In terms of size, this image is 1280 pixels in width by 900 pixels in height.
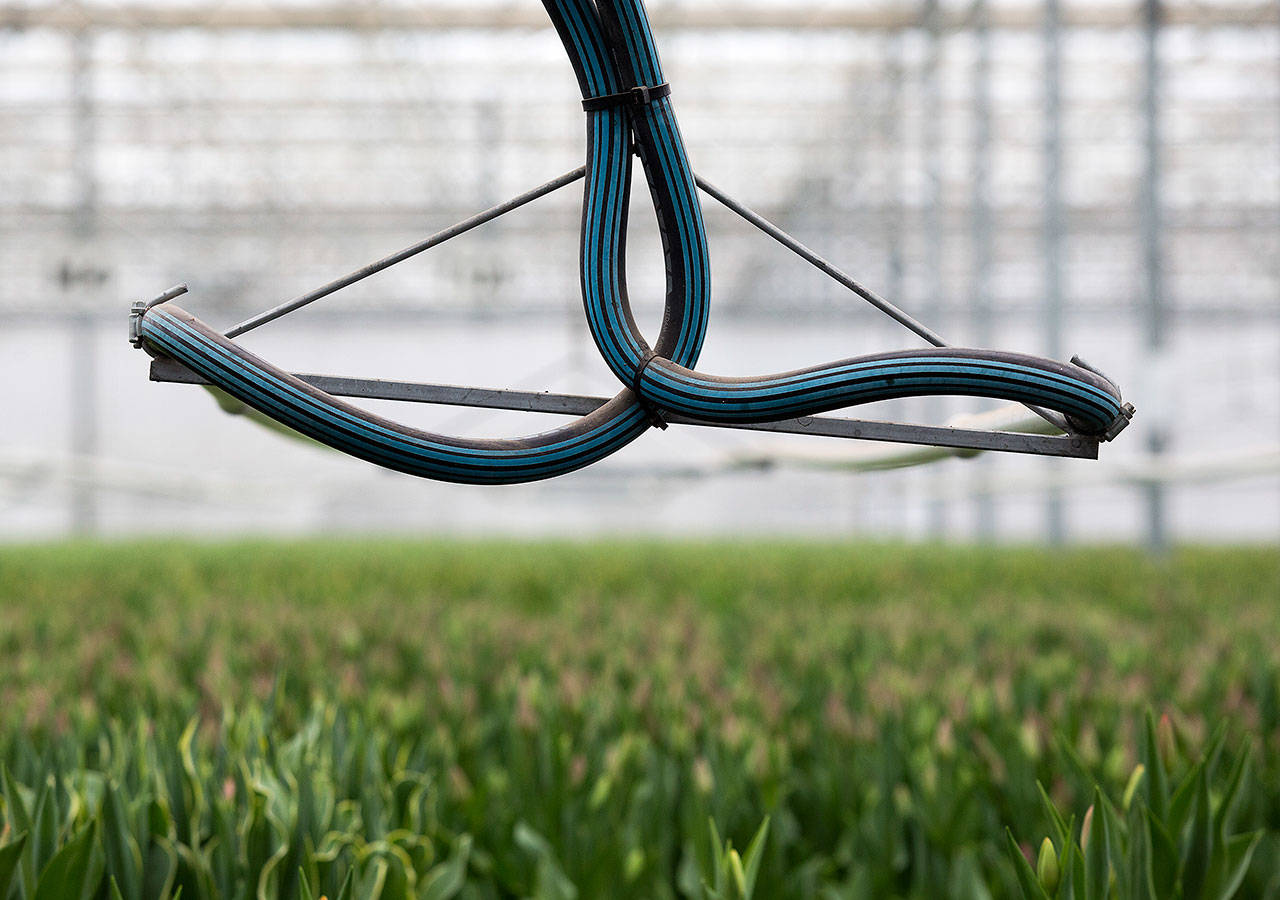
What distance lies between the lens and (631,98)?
468 mm

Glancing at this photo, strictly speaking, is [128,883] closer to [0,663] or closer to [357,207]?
[0,663]

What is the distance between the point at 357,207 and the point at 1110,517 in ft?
38.6

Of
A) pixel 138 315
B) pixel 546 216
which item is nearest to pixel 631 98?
pixel 138 315

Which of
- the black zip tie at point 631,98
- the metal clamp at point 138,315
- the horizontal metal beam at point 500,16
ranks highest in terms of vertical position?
the horizontal metal beam at point 500,16

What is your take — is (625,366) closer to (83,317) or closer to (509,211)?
(509,211)

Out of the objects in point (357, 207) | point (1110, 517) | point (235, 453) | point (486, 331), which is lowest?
point (1110, 517)

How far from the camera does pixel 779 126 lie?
524 inches

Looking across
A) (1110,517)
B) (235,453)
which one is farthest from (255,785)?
(1110,517)

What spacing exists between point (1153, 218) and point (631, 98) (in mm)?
6508

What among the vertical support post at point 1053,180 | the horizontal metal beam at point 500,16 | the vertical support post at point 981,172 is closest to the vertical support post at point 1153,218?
the vertical support post at point 1053,180

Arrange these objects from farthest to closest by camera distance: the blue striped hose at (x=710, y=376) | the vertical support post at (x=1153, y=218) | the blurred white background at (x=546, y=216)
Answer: the blurred white background at (x=546, y=216) < the vertical support post at (x=1153, y=218) < the blue striped hose at (x=710, y=376)

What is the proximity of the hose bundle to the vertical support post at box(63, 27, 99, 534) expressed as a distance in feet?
40.9

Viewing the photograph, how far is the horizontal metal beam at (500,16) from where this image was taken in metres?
10.4

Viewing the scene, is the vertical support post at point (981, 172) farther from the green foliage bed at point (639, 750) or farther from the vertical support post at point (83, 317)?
the vertical support post at point (83, 317)
